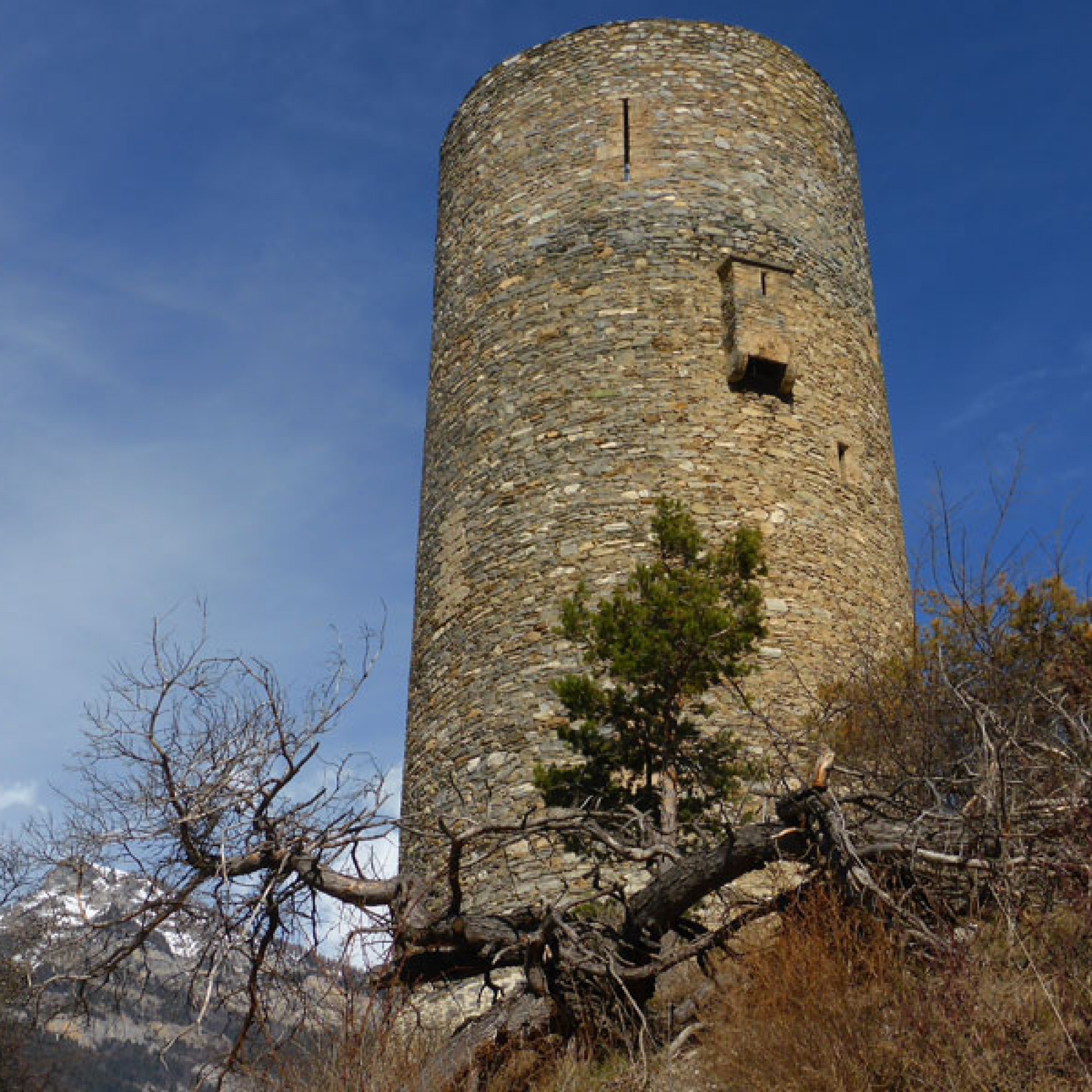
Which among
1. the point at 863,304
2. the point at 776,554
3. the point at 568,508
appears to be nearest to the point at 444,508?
the point at 568,508

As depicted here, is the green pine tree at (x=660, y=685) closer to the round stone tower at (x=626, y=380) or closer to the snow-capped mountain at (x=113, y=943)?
the round stone tower at (x=626, y=380)

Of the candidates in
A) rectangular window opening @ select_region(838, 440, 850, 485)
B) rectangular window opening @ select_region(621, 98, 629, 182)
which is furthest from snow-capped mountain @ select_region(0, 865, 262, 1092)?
rectangular window opening @ select_region(621, 98, 629, 182)

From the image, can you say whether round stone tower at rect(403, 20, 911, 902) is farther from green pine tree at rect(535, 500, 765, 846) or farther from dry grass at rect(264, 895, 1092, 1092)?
dry grass at rect(264, 895, 1092, 1092)

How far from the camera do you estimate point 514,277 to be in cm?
1066

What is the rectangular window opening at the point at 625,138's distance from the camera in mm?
10688

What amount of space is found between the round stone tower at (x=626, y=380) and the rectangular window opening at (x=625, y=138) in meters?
0.04

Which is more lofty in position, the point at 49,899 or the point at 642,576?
the point at 642,576

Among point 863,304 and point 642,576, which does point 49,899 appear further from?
point 863,304

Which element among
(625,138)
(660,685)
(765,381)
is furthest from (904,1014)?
(625,138)

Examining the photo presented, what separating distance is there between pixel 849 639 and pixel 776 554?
0.84 m

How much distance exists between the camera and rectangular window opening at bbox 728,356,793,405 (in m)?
9.88

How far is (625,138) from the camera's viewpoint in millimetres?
→ 10852

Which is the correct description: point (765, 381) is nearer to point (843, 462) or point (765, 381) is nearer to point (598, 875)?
point (843, 462)

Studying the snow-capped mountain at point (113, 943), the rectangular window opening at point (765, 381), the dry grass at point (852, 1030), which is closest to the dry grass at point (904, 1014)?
the dry grass at point (852, 1030)
